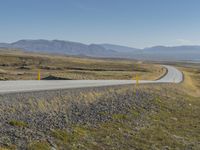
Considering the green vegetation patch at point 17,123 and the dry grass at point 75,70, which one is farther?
the dry grass at point 75,70

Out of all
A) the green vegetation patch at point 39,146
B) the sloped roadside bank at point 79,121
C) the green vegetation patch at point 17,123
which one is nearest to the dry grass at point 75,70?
the sloped roadside bank at point 79,121

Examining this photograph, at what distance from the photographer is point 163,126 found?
63.9 feet

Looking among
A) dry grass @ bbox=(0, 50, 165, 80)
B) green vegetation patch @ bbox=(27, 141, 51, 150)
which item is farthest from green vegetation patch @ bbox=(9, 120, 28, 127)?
dry grass @ bbox=(0, 50, 165, 80)

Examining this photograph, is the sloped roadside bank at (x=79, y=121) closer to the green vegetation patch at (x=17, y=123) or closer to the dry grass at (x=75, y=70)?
the green vegetation patch at (x=17, y=123)

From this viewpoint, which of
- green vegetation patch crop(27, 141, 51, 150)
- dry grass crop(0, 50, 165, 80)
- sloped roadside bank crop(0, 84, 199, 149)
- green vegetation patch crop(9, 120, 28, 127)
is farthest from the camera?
dry grass crop(0, 50, 165, 80)

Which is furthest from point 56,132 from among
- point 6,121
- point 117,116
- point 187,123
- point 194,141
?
point 187,123

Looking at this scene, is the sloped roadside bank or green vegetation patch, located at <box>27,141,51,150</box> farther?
the sloped roadside bank

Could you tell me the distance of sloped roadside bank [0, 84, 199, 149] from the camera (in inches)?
530

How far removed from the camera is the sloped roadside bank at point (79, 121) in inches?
530

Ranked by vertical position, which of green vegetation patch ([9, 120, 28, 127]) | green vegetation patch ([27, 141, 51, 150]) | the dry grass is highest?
green vegetation patch ([9, 120, 28, 127])

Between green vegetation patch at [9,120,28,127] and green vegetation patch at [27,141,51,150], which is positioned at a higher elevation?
green vegetation patch at [9,120,28,127]

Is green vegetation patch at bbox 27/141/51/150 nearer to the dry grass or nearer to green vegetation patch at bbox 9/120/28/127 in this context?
green vegetation patch at bbox 9/120/28/127

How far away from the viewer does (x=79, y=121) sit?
659 inches

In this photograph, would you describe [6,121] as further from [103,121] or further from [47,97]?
[103,121]
